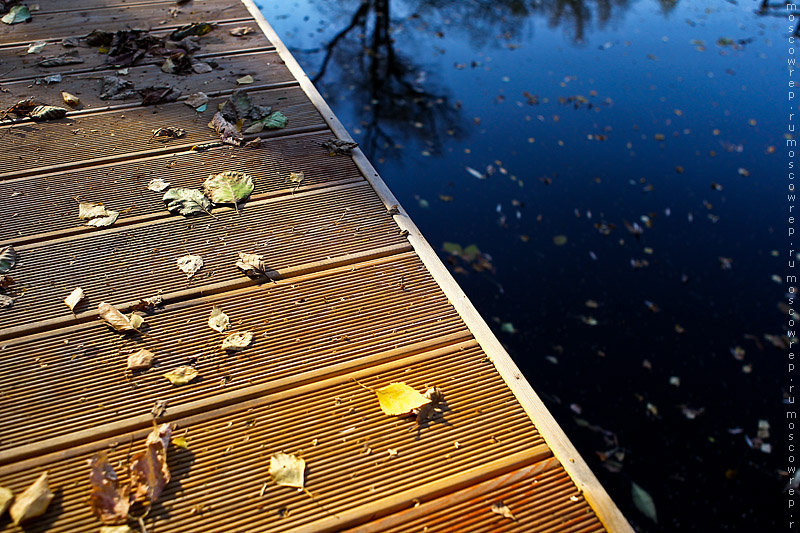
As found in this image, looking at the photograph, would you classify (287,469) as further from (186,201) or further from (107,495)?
(186,201)

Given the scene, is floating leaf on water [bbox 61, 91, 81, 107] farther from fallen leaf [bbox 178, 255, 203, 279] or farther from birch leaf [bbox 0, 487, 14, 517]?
birch leaf [bbox 0, 487, 14, 517]

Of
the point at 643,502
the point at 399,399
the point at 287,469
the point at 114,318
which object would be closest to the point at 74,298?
the point at 114,318

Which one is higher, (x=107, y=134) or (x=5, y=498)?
(x=107, y=134)

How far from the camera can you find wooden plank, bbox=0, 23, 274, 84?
2.87 m

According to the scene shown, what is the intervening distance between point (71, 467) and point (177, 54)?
256 centimetres

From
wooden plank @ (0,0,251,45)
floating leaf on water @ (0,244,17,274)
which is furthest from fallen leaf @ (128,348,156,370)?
wooden plank @ (0,0,251,45)

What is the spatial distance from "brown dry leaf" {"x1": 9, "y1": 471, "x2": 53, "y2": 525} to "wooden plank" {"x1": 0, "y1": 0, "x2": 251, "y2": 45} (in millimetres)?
2983

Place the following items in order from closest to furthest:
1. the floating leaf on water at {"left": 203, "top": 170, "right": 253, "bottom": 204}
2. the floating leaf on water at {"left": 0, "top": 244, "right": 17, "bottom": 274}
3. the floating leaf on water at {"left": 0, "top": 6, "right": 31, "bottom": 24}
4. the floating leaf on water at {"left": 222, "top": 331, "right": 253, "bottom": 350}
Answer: the floating leaf on water at {"left": 222, "top": 331, "right": 253, "bottom": 350} < the floating leaf on water at {"left": 0, "top": 244, "right": 17, "bottom": 274} < the floating leaf on water at {"left": 203, "top": 170, "right": 253, "bottom": 204} < the floating leaf on water at {"left": 0, "top": 6, "right": 31, "bottom": 24}

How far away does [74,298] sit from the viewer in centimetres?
179

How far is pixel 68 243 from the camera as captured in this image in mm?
2008

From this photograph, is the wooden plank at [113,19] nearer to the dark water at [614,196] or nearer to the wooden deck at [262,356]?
the wooden deck at [262,356]

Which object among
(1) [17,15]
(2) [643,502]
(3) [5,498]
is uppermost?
(1) [17,15]

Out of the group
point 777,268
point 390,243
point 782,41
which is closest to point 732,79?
point 782,41

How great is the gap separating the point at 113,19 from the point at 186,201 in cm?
216
